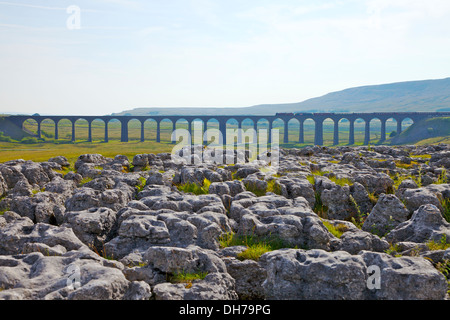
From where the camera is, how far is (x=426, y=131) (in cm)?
18238

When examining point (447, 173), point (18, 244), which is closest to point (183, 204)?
point (18, 244)

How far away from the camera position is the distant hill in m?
176

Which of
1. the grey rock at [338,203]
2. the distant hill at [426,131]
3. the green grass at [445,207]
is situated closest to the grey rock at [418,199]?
the green grass at [445,207]

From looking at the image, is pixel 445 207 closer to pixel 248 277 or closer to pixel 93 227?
pixel 248 277

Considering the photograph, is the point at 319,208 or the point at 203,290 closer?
the point at 203,290

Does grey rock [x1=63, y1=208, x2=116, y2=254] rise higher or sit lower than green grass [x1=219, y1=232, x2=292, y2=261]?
higher

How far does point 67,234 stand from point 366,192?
12112 millimetres

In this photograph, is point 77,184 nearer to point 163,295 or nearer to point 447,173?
point 163,295

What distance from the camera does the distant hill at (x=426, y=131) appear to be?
17612cm

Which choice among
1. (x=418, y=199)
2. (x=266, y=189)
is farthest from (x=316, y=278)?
(x=266, y=189)

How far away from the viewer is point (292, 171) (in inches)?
859

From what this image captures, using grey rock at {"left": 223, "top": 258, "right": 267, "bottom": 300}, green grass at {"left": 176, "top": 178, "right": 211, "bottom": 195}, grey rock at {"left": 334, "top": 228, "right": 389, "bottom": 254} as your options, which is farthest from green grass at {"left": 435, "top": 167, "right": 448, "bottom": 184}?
grey rock at {"left": 223, "top": 258, "right": 267, "bottom": 300}

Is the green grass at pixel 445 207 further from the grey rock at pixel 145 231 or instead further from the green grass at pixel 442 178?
the grey rock at pixel 145 231

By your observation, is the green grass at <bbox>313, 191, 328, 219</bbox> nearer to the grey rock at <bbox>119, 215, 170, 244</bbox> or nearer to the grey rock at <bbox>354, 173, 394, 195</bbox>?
the grey rock at <bbox>354, 173, 394, 195</bbox>
